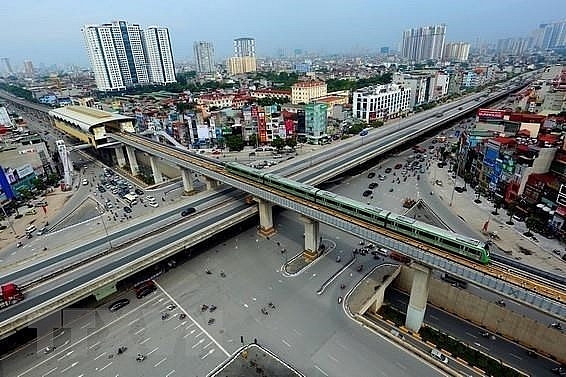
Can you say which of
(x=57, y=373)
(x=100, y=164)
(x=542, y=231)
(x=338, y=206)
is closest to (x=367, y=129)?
(x=542, y=231)

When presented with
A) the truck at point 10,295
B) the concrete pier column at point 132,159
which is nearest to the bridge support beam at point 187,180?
the concrete pier column at point 132,159

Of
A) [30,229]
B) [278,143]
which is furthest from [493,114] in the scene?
[30,229]

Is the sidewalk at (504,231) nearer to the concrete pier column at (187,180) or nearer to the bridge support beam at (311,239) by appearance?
the bridge support beam at (311,239)

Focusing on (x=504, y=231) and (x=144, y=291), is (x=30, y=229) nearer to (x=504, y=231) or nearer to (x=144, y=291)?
(x=144, y=291)

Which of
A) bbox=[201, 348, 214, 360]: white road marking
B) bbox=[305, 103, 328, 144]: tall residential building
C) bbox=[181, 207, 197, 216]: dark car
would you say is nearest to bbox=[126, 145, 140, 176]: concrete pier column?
bbox=[181, 207, 197, 216]: dark car

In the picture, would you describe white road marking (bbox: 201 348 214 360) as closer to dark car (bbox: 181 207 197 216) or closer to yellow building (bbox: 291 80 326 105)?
dark car (bbox: 181 207 197 216)

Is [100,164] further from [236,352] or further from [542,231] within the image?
[542,231]
